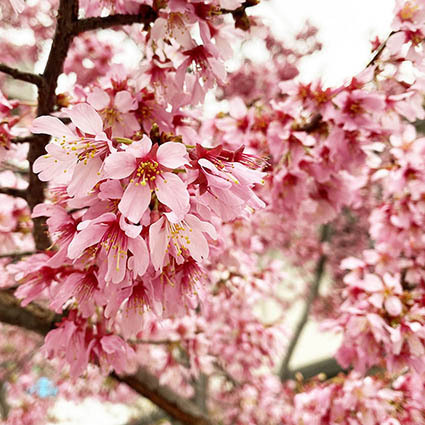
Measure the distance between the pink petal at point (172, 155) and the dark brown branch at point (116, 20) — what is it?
61 centimetres

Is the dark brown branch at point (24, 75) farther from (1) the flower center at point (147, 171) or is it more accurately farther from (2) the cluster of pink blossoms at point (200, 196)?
(1) the flower center at point (147, 171)

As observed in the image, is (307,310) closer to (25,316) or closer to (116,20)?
(25,316)

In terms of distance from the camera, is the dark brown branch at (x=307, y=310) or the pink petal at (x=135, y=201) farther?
the dark brown branch at (x=307, y=310)

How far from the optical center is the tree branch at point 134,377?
1.69m

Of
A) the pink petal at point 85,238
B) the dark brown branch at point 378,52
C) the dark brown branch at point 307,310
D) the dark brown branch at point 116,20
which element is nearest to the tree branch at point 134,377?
the pink petal at point 85,238

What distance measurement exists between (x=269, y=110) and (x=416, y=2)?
26.9 inches

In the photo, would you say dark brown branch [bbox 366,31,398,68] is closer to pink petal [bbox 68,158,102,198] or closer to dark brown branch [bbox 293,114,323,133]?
dark brown branch [bbox 293,114,323,133]

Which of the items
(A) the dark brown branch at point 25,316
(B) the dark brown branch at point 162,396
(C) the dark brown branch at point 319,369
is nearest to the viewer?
(A) the dark brown branch at point 25,316

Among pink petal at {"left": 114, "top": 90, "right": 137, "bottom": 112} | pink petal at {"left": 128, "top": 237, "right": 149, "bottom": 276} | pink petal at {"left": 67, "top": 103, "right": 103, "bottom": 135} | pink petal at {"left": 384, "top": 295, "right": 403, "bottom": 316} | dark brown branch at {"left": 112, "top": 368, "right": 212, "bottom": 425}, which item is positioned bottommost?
dark brown branch at {"left": 112, "top": 368, "right": 212, "bottom": 425}

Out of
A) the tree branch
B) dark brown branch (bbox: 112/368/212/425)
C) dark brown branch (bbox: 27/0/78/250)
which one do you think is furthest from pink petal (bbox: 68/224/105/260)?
dark brown branch (bbox: 112/368/212/425)

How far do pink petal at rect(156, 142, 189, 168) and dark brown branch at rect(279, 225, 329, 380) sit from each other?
4591 millimetres

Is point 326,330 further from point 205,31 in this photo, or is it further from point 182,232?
point 205,31

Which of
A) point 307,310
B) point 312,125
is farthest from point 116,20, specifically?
point 307,310

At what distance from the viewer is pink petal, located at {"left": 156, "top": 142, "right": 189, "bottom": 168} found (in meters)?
0.76
